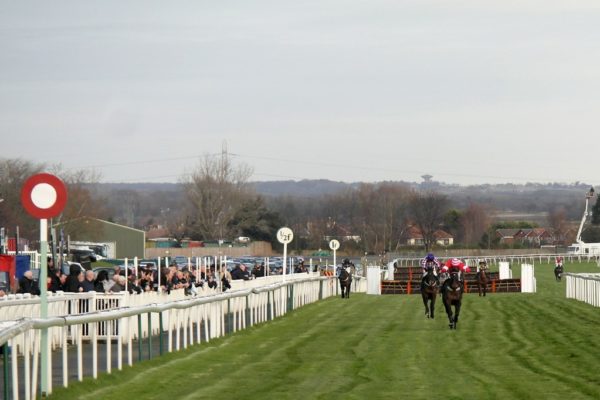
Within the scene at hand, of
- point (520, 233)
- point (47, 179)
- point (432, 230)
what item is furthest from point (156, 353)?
point (520, 233)

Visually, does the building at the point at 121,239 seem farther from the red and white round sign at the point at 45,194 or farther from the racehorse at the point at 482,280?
the red and white round sign at the point at 45,194

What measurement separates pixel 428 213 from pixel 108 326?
434ft

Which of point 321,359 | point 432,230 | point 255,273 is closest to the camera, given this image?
point 321,359

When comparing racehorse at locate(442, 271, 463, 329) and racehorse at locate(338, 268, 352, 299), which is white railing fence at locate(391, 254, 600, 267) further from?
racehorse at locate(442, 271, 463, 329)

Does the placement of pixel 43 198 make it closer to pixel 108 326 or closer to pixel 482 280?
pixel 108 326

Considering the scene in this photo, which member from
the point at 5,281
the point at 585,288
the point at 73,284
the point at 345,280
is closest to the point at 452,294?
the point at 73,284

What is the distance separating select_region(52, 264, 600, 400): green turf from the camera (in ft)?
48.4

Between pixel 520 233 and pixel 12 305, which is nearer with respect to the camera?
pixel 12 305

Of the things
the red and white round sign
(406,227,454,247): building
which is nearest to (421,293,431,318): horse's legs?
the red and white round sign

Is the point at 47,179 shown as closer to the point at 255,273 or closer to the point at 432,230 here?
the point at 255,273

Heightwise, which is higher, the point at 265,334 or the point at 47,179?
the point at 47,179

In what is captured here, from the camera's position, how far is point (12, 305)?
20281 millimetres

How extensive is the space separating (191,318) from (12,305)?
9.86 feet

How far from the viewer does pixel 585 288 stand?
140 feet
